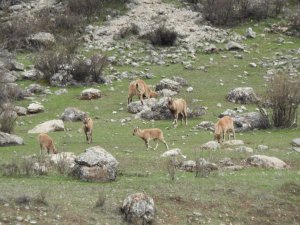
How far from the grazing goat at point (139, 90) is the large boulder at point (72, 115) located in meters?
3.20

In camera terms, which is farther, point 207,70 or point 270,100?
point 207,70

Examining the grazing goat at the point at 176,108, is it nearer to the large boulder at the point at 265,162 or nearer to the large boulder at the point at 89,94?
the large boulder at the point at 89,94

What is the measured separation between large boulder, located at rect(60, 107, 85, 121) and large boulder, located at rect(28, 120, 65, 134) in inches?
64.6

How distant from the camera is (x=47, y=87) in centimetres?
3288

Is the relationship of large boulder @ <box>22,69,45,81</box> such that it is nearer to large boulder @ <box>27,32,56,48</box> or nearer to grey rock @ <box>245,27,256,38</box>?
large boulder @ <box>27,32,56,48</box>

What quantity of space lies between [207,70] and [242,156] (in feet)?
55.6

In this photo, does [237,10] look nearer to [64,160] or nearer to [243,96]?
[243,96]

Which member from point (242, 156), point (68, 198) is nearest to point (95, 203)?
point (68, 198)

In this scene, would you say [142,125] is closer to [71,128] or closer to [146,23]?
[71,128]

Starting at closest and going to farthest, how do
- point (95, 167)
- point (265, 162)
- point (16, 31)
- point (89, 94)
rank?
point (95, 167)
point (265, 162)
point (89, 94)
point (16, 31)

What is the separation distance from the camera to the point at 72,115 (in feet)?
86.7

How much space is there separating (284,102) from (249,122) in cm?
163

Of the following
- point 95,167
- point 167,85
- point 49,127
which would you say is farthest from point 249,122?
point 95,167

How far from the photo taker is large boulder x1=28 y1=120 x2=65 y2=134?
79.0ft
